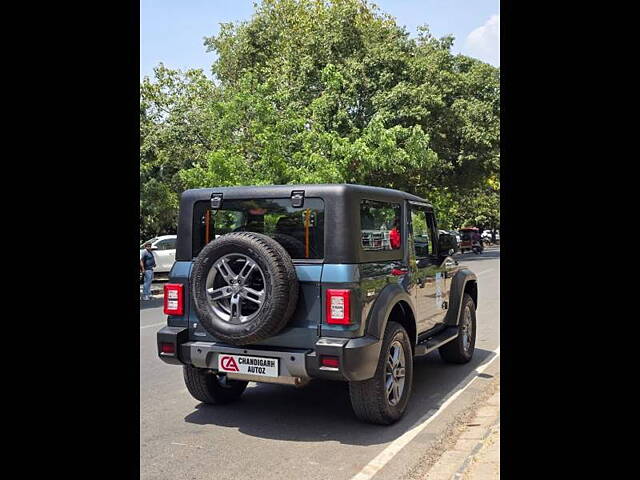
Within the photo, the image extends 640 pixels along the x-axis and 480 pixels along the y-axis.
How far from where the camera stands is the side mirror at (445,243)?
6602 mm

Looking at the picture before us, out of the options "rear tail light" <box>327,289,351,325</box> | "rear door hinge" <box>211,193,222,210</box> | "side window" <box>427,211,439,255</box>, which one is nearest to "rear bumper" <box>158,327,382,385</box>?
"rear tail light" <box>327,289,351,325</box>

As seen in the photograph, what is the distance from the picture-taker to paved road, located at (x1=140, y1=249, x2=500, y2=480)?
13.2 feet

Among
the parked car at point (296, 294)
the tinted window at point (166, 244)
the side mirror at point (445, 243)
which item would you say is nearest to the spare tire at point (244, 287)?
the parked car at point (296, 294)

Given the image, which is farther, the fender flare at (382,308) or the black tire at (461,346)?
the black tire at (461,346)

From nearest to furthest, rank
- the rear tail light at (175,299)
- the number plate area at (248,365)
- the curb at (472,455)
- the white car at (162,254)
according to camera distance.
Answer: the curb at (472,455) → the number plate area at (248,365) → the rear tail light at (175,299) → the white car at (162,254)

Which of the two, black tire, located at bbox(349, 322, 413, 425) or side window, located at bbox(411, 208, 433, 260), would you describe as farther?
side window, located at bbox(411, 208, 433, 260)

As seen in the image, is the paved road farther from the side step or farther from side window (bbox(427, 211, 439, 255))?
side window (bbox(427, 211, 439, 255))

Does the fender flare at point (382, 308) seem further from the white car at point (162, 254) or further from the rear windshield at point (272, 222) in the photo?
the white car at point (162, 254)

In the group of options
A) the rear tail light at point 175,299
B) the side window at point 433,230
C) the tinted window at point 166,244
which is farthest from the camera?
the tinted window at point 166,244

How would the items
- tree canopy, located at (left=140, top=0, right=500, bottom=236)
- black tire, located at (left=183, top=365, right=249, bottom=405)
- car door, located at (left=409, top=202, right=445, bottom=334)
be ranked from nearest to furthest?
black tire, located at (left=183, top=365, right=249, bottom=405)
car door, located at (left=409, top=202, right=445, bottom=334)
tree canopy, located at (left=140, top=0, right=500, bottom=236)

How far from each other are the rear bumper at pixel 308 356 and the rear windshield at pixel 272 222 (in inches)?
30.5

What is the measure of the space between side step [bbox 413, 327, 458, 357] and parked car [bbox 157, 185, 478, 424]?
24mm
